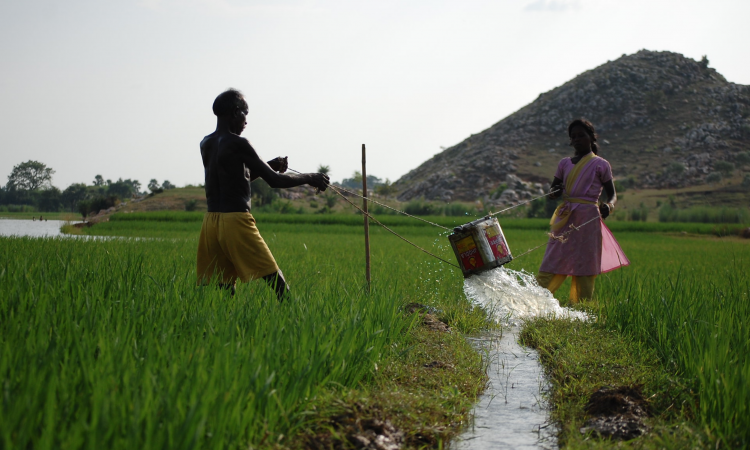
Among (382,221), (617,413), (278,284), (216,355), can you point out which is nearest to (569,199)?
(278,284)

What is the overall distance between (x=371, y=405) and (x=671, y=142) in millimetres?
64380

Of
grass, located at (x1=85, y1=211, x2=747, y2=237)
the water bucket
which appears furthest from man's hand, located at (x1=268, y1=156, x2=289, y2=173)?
grass, located at (x1=85, y1=211, x2=747, y2=237)

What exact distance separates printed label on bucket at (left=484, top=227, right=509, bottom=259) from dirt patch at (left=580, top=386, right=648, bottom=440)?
158 cm

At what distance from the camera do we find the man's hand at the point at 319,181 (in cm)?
407

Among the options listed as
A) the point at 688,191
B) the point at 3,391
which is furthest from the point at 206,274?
the point at 688,191

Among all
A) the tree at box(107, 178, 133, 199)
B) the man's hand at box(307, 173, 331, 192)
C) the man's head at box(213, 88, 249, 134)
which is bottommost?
the man's hand at box(307, 173, 331, 192)

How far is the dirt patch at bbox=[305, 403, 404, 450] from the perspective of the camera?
7.23 feet

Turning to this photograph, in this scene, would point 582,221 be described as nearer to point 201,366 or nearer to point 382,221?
point 201,366

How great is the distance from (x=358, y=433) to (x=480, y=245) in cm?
239

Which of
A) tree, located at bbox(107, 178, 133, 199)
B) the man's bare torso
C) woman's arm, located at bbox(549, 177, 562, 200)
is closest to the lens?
the man's bare torso

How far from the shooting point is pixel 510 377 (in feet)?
11.5

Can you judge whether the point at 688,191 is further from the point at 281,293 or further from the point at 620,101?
the point at 281,293

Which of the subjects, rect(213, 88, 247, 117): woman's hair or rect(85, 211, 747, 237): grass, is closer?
rect(213, 88, 247, 117): woman's hair

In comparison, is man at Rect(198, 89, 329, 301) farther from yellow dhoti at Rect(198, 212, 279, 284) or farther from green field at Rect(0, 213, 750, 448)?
green field at Rect(0, 213, 750, 448)
